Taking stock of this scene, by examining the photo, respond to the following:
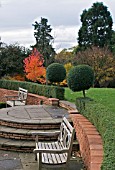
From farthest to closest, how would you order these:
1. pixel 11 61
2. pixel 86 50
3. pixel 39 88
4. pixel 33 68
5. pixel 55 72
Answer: pixel 86 50 < pixel 11 61 < pixel 33 68 < pixel 39 88 < pixel 55 72

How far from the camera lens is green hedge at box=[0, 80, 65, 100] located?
1171 centimetres

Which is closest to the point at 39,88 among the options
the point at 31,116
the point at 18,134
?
the point at 31,116

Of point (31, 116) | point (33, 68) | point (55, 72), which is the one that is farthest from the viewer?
point (33, 68)

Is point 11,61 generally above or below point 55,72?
above

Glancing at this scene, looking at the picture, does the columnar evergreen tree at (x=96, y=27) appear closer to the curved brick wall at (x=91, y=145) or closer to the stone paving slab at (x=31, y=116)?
the stone paving slab at (x=31, y=116)

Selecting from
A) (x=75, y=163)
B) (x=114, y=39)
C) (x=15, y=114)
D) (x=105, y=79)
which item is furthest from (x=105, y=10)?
(x=75, y=163)

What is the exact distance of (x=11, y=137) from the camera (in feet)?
23.7

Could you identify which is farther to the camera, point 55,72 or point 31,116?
point 55,72

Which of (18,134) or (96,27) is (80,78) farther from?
(96,27)

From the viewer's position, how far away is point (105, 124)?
448cm

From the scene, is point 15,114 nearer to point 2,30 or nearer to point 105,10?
point 2,30

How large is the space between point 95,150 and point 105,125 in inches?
19.3

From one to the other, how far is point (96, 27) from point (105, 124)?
35380mm

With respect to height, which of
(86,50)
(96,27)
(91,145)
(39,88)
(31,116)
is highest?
(96,27)
